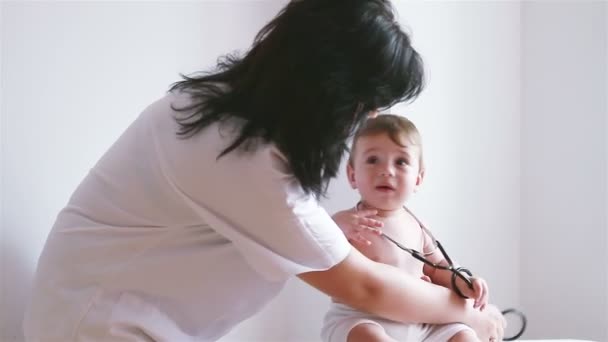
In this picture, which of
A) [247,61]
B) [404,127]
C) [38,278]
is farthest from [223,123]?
[404,127]

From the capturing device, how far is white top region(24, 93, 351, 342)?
111 centimetres

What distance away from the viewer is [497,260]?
6.82 feet

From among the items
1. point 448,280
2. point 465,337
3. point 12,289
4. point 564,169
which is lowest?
point 12,289

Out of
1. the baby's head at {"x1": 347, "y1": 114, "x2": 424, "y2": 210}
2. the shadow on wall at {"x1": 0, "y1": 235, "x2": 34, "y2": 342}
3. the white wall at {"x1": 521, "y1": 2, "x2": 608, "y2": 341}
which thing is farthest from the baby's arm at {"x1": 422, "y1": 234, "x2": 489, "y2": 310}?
the shadow on wall at {"x1": 0, "y1": 235, "x2": 34, "y2": 342}

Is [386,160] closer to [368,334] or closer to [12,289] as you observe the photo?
[368,334]

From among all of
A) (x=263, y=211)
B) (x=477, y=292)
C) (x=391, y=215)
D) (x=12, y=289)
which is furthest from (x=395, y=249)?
(x=12, y=289)

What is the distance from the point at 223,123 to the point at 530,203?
1.27 m

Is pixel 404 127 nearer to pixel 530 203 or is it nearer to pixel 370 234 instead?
pixel 370 234

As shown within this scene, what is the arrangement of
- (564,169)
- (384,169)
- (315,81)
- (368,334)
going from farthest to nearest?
(564,169) < (384,169) < (368,334) < (315,81)

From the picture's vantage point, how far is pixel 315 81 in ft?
3.46

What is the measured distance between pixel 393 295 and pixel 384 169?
Result: 331 mm

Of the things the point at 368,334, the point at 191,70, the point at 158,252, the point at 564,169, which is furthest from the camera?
the point at 564,169

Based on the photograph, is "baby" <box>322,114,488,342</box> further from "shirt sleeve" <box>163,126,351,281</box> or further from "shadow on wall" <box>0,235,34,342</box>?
"shadow on wall" <box>0,235,34,342</box>

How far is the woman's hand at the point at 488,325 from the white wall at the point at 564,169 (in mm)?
537
